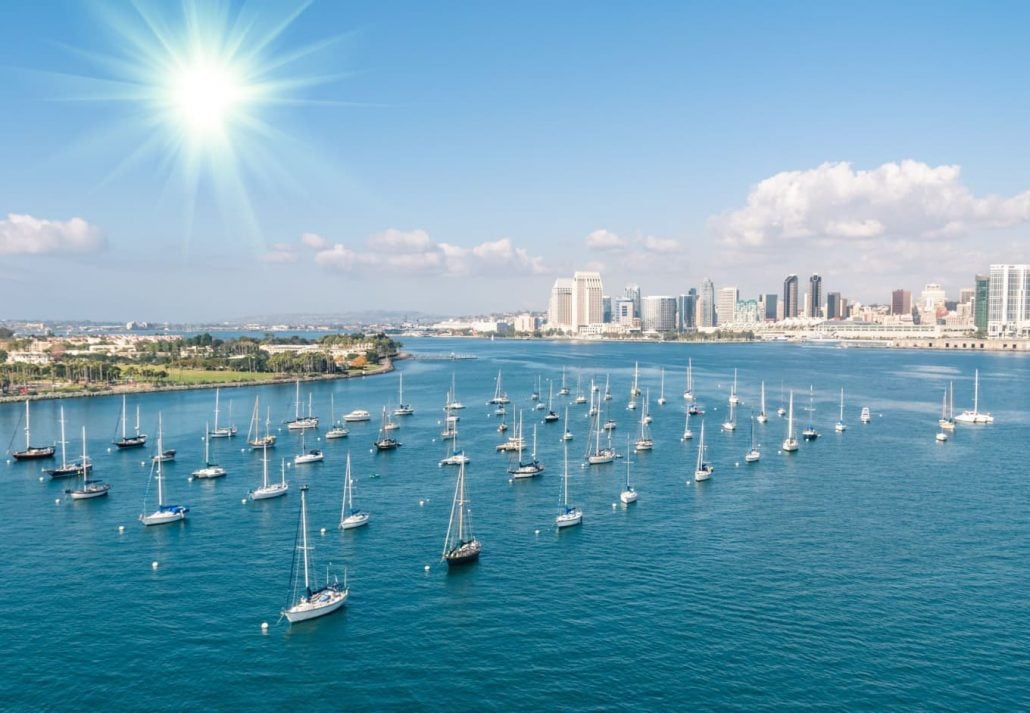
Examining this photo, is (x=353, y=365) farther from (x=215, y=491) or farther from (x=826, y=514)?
(x=826, y=514)

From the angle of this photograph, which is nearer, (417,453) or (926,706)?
(926,706)

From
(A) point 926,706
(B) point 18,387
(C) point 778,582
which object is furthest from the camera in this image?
(B) point 18,387

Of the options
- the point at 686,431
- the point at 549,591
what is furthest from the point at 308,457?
the point at 686,431

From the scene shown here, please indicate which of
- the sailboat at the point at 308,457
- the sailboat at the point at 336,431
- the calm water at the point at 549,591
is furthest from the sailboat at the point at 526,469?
the sailboat at the point at 336,431

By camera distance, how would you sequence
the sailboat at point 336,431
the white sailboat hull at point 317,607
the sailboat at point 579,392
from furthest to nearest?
the sailboat at point 579,392
the sailboat at point 336,431
the white sailboat hull at point 317,607

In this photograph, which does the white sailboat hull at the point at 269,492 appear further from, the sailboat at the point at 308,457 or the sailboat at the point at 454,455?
the sailboat at the point at 454,455

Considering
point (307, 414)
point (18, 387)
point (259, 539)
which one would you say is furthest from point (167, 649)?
point (18, 387)

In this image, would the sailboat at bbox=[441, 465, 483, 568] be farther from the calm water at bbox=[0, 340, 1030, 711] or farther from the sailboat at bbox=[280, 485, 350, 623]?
the sailboat at bbox=[280, 485, 350, 623]
